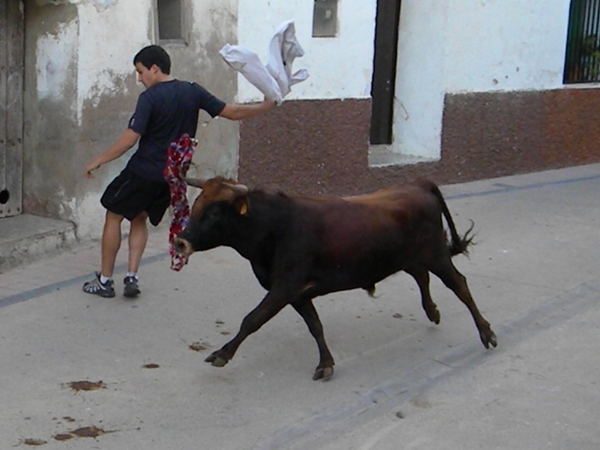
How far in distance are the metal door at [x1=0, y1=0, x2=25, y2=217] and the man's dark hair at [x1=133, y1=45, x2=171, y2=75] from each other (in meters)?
1.89

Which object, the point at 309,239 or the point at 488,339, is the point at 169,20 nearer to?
the point at 309,239

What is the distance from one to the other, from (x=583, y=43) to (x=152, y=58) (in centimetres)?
935

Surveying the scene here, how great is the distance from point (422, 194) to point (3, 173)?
3.65m

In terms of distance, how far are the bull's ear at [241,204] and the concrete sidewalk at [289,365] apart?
95 cm

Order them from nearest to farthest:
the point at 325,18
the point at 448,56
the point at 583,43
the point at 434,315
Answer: the point at 434,315 → the point at 325,18 → the point at 448,56 → the point at 583,43

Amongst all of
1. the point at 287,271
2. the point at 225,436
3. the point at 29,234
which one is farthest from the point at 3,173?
the point at 225,436

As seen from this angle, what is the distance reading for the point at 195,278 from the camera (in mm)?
7371

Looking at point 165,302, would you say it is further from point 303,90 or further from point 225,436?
point 303,90

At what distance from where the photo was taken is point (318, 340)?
555 centimetres

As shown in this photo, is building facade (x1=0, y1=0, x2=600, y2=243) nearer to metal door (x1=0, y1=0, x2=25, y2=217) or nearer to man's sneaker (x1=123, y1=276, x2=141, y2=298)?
metal door (x1=0, y1=0, x2=25, y2=217)

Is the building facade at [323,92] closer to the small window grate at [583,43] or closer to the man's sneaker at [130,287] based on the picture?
the small window grate at [583,43]

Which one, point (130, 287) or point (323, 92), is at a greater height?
point (323, 92)

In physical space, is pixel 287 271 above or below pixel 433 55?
below

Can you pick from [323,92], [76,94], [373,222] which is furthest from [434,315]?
[323,92]
